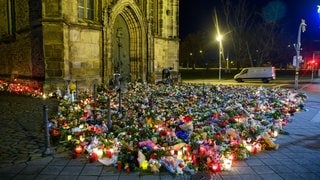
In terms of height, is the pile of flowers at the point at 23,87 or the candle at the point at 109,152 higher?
the pile of flowers at the point at 23,87

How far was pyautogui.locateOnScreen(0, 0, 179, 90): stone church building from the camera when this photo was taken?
14.2m

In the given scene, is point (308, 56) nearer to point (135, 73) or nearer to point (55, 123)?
point (135, 73)

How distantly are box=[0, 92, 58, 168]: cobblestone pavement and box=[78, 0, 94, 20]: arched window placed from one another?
18.5ft

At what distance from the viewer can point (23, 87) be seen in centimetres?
1574

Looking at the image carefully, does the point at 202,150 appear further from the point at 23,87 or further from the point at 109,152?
the point at 23,87

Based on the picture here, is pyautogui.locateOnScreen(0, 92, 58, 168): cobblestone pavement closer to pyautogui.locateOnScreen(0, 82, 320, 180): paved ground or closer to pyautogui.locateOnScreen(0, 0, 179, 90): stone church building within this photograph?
pyautogui.locateOnScreen(0, 82, 320, 180): paved ground

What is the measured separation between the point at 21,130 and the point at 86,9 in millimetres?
10264

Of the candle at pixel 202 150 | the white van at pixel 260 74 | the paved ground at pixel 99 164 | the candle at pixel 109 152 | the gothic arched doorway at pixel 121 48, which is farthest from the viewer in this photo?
the white van at pixel 260 74

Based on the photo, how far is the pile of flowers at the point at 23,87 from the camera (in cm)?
1466

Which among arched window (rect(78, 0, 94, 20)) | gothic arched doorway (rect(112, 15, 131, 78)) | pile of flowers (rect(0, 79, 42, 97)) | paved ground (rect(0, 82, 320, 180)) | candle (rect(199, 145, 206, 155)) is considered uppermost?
arched window (rect(78, 0, 94, 20))

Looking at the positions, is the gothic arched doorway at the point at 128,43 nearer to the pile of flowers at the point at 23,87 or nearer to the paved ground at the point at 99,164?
the pile of flowers at the point at 23,87

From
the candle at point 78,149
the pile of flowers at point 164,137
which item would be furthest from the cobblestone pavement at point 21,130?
the candle at point 78,149

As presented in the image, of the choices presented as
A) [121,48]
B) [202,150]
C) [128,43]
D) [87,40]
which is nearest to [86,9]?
[87,40]

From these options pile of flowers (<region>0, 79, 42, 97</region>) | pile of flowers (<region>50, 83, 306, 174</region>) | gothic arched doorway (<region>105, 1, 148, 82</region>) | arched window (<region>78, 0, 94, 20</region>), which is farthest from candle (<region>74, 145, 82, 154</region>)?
gothic arched doorway (<region>105, 1, 148, 82</region>)
